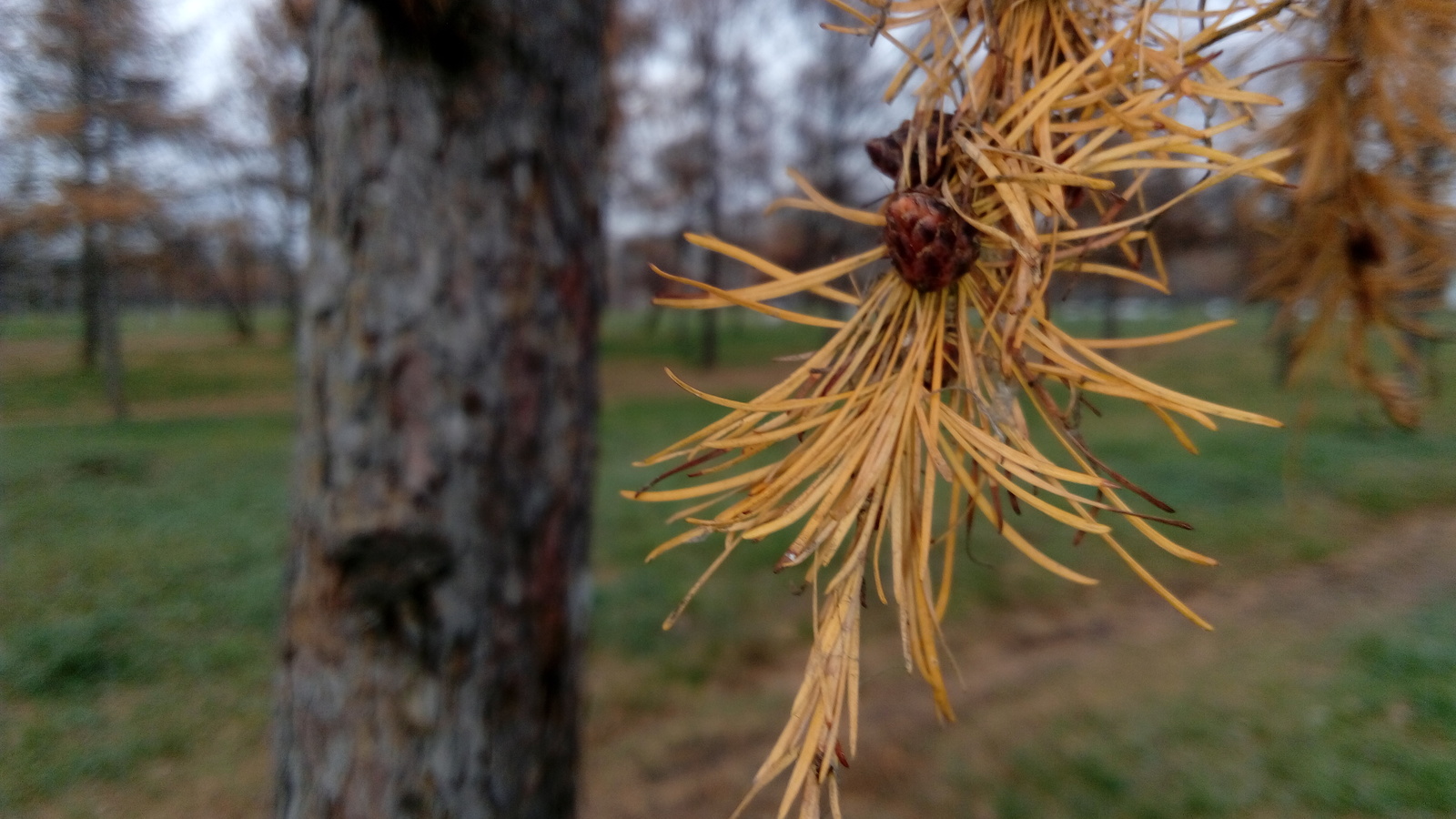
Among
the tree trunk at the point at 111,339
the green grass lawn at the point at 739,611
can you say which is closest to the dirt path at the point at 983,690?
the green grass lawn at the point at 739,611

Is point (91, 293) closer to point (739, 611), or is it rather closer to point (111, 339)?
point (111, 339)

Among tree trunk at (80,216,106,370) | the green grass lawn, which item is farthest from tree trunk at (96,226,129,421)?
the green grass lawn

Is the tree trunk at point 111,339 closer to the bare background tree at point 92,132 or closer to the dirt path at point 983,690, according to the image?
the bare background tree at point 92,132

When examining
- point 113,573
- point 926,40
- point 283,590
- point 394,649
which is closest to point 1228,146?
point 926,40

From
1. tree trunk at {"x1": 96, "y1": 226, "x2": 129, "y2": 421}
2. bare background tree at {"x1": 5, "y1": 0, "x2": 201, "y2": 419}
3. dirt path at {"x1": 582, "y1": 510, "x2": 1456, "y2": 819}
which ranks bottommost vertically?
dirt path at {"x1": 582, "y1": 510, "x2": 1456, "y2": 819}

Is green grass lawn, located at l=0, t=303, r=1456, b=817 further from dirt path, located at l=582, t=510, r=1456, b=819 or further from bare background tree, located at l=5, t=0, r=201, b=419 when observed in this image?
bare background tree, located at l=5, t=0, r=201, b=419

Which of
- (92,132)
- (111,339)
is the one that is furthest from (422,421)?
(111,339)
